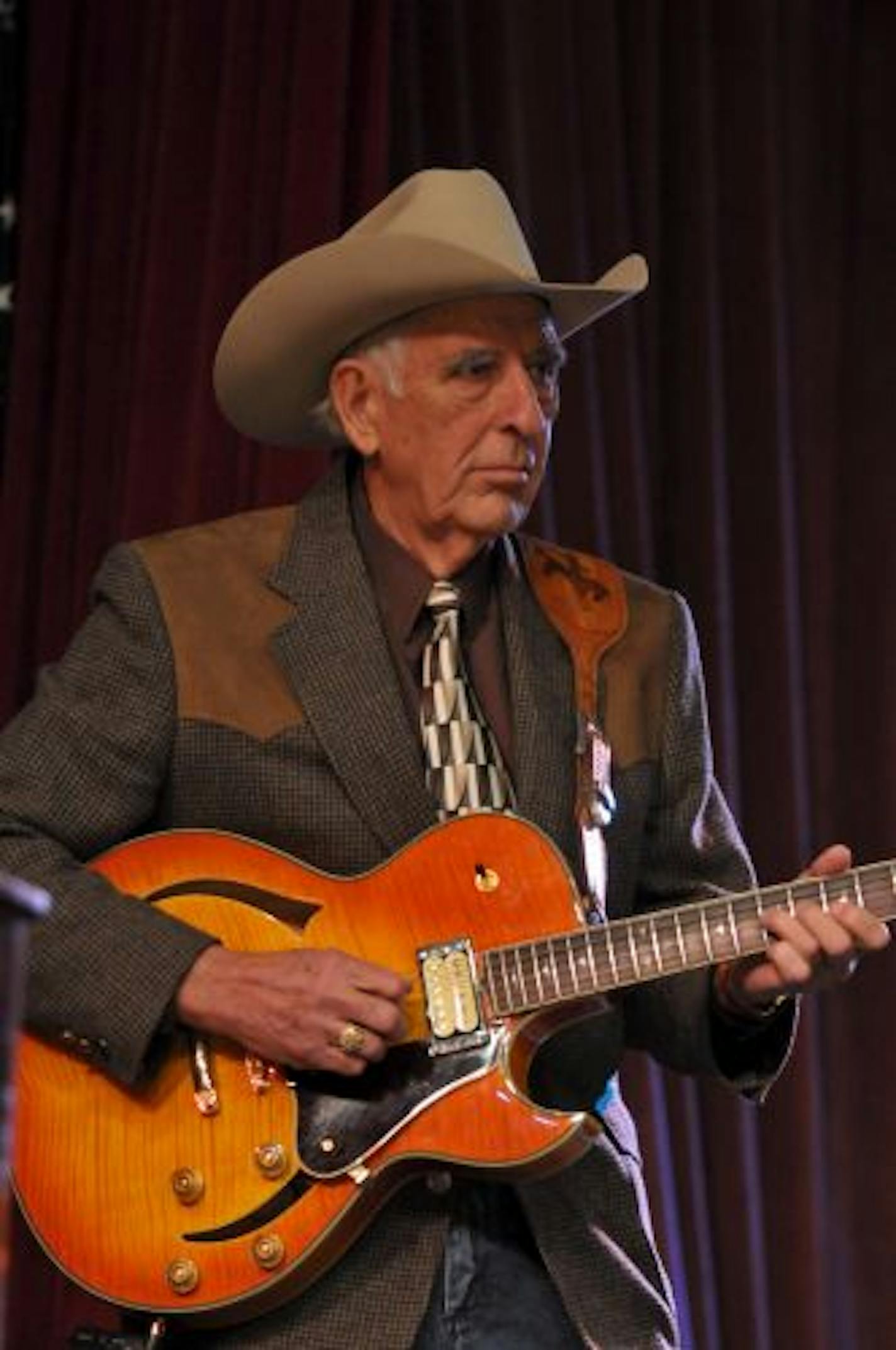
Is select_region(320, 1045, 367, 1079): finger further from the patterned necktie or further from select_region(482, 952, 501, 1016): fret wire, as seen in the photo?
the patterned necktie

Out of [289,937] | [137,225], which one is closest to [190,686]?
[289,937]

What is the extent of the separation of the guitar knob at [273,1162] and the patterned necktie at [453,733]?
0.39 meters

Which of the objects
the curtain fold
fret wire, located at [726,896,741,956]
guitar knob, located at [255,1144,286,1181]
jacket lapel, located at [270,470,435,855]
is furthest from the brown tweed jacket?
the curtain fold

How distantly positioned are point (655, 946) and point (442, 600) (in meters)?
0.51

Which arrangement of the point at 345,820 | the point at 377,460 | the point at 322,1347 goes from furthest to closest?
the point at 377,460
the point at 345,820
the point at 322,1347

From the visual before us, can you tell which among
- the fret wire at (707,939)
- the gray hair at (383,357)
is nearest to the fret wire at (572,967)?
the fret wire at (707,939)

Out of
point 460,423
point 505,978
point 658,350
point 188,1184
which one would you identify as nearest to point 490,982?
point 505,978

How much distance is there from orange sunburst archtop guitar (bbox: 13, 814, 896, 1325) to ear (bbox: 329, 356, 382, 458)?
56cm

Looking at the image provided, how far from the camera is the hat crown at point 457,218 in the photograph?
2.81 metres

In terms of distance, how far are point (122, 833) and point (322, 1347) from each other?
56 cm

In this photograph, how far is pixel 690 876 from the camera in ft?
9.12

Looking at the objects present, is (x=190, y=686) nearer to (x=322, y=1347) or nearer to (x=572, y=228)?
(x=322, y=1347)

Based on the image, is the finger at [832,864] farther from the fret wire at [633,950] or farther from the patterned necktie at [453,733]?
the patterned necktie at [453,733]

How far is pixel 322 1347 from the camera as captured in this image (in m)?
2.42
